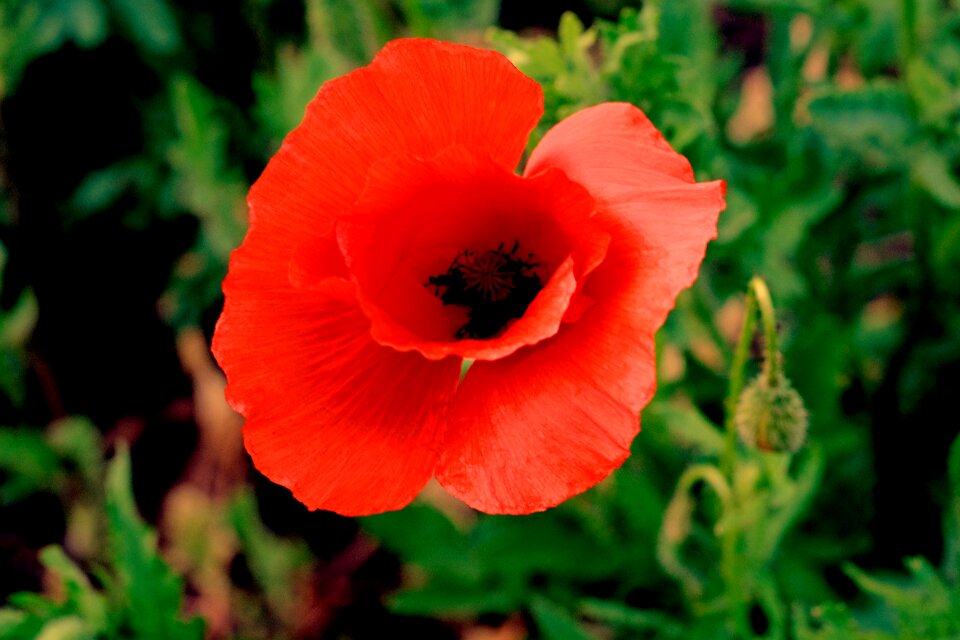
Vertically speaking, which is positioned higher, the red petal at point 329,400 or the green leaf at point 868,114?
the red petal at point 329,400

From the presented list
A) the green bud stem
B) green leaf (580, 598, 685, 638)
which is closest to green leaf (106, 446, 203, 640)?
green leaf (580, 598, 685, 638)

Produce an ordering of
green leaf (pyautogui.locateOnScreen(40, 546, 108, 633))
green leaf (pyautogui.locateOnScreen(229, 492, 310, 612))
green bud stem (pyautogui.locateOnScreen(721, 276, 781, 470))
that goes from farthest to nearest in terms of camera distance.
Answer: green leaf (pyautogui.locateOnScreen(229, 492, 310, 612)) < green leaf (pyautogui.locateOnScreen(40, 546, 108, 633)) < green bud stem (pyautogui.locateOnScreen(721, 276, 781, 470))

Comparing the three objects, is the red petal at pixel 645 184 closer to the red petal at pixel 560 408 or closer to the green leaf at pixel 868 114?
the red petal at pixel 560 408

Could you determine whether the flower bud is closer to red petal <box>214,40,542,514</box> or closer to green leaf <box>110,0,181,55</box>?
red petal <box>214,40,542,514</box>

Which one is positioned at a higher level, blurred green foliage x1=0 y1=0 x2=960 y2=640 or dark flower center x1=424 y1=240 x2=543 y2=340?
dark flower center x1=424 y1=240 x2=543 y2=340

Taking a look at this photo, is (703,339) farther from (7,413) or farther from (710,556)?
(7,413)

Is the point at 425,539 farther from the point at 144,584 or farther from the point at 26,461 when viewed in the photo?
the point at 26,461

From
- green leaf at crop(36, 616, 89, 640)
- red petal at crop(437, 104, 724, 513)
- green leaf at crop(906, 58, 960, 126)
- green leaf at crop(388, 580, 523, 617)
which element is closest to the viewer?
red petal at crop(437, 104, 724, 513)

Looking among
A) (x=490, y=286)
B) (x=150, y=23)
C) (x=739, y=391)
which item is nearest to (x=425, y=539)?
(x=739, y=391)

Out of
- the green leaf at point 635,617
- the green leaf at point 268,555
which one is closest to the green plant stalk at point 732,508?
the green leaf at point 635,617

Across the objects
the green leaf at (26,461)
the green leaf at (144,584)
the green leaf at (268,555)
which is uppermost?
the green leaf at (144,584)
